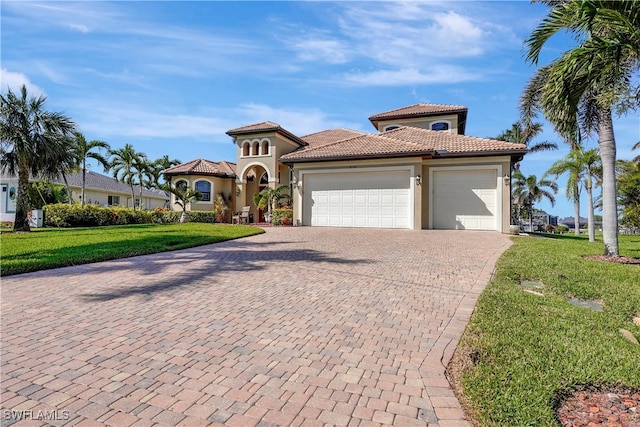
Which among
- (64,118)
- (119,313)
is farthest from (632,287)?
(64,118)

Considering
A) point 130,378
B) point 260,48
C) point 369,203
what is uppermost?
point 260,48

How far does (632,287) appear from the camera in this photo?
6316 millimetres

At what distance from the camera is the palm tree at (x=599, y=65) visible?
6.75m

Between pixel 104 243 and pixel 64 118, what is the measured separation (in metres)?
10.7

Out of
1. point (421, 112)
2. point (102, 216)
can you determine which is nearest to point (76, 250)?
point (102, 216)

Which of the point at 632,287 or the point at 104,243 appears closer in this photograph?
the point at 632,287

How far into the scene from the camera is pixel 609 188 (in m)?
9.66

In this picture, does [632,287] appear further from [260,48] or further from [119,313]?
[260,48]

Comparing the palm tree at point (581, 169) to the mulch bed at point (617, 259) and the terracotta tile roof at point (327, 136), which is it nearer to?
the mulch bed at point (617, 259)

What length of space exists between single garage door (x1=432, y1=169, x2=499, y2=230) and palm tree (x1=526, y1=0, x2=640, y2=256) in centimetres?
743

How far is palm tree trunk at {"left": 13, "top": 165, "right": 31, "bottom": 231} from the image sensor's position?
16688mm

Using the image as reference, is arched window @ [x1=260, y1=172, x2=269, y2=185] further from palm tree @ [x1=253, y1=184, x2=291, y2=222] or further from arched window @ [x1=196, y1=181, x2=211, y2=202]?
palm tree @ [x1=253, y1=184, x2=291, y2=222]

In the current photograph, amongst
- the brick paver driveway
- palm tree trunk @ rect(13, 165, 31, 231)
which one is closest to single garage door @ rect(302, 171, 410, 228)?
the brick paver driveway

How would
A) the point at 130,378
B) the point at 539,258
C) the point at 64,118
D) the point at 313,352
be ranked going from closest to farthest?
the point at 130,378
the point at 313,352
the point at 539,258
the point at 64,118
